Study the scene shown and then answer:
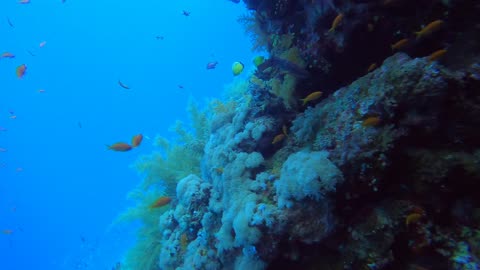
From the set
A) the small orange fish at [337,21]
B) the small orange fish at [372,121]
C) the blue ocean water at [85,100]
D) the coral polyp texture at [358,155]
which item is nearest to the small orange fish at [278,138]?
the coral polyp texture at [358,155]

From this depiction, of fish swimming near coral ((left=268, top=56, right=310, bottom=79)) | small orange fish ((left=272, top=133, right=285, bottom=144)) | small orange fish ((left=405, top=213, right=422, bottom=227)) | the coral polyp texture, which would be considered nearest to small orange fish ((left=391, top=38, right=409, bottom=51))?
the coral polyp texture

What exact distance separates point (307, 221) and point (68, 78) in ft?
423

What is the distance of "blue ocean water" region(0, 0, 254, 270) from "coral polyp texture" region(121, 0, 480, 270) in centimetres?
4293

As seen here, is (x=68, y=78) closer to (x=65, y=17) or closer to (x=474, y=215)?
(x=65, y=17)

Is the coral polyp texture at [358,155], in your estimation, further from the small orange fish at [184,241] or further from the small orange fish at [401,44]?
the small orange fish at [184,241]

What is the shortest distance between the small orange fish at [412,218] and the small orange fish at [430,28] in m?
2.19

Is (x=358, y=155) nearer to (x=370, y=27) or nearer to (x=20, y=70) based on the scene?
(x=370, y=27)

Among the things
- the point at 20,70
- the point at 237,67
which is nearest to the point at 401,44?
the point at 237,67

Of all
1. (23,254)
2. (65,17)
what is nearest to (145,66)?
(65,17)

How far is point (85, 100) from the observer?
117 m

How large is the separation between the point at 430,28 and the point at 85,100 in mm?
129409

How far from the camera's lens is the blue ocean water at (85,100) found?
67.8 m

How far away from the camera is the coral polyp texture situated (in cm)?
297

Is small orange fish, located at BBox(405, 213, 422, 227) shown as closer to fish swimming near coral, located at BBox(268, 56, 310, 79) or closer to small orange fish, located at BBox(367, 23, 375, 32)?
small orange fish, located at BBox(367, 23, 375, 32)
